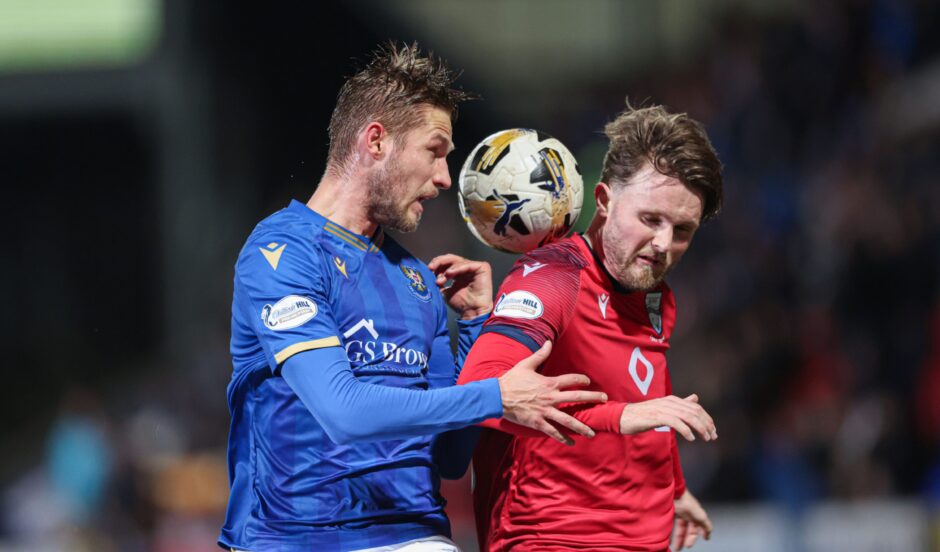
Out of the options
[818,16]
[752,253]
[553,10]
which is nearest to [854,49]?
[818,16]

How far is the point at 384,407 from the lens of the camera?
3.40 m

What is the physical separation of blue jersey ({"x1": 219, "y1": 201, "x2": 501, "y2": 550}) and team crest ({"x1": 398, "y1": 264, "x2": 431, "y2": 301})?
0.08 meters

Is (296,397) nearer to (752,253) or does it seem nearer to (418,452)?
(418,452)

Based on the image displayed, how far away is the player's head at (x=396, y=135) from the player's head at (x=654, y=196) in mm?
601

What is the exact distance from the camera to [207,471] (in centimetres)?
1159

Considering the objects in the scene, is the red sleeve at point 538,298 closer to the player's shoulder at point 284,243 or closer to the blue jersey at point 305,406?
the blue jersey at point 305,406

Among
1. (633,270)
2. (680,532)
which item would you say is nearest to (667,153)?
(633,270)

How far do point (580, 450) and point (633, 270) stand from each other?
2.01 ft

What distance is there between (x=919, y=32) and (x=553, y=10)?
10.8 metres

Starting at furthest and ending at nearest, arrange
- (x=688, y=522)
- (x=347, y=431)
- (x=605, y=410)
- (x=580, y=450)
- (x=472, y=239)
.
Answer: (x=472, y=239) < (x=688, y=522) < (x=580, y=450) < (x=605, y=410) < (x=347, y=431)

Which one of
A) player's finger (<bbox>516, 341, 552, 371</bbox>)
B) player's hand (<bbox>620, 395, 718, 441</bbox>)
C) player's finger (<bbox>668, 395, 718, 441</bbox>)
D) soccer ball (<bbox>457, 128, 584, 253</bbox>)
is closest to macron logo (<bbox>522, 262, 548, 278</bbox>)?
soccer ball (<bbox>457, 128, 584, 253</bbox>)

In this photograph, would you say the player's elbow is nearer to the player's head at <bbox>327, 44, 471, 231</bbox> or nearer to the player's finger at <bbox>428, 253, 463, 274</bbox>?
the player's head at <bbox>327, 44, 471, 231</bbox>

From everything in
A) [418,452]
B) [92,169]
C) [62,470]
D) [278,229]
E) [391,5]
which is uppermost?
[391,5]

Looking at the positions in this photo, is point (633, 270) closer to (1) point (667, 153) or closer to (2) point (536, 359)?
(1) point (667, 153)
